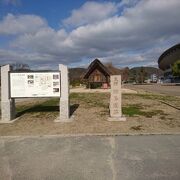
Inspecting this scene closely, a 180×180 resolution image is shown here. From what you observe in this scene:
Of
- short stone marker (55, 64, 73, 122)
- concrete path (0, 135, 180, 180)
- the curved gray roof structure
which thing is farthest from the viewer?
the curved gray roof structure

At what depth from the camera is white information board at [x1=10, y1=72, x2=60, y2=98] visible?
11617mm

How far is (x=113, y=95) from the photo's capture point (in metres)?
11.5

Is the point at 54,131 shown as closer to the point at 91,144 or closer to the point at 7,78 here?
the point at 91,144

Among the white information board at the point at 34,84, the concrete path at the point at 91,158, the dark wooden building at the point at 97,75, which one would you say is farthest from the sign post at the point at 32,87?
the dark wooden building at the point at 97,75

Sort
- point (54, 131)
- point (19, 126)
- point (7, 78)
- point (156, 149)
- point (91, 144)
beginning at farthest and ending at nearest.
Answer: point (7, 78), point (19, 126), point (54, 131), point (91, 144), point (156, 149)

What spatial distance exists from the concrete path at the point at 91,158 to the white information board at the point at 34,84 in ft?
12.8

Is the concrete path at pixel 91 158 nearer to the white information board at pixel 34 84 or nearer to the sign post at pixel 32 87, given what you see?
the sign post at pixel 32 87

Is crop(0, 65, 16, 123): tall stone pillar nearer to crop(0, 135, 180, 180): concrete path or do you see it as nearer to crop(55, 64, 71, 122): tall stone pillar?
crop(55, 64, 71, 122): tall stone pillar

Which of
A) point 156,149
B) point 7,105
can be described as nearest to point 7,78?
point 7,105

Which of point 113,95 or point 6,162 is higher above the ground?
point 113,95

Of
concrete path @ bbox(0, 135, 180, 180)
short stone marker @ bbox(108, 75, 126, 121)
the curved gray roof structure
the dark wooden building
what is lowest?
concrete path @ bbox(0, 135, 180, 180)

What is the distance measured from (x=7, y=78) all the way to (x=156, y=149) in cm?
722

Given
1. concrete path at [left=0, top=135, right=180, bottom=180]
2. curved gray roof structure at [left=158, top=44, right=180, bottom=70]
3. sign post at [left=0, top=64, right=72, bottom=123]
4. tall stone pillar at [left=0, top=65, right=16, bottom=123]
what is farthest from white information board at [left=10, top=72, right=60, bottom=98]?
curved gray roof structure at [left=158, top=44, right=180, bottom=70]

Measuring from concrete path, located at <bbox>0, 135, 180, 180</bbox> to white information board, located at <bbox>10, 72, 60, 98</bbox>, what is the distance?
390 cm
